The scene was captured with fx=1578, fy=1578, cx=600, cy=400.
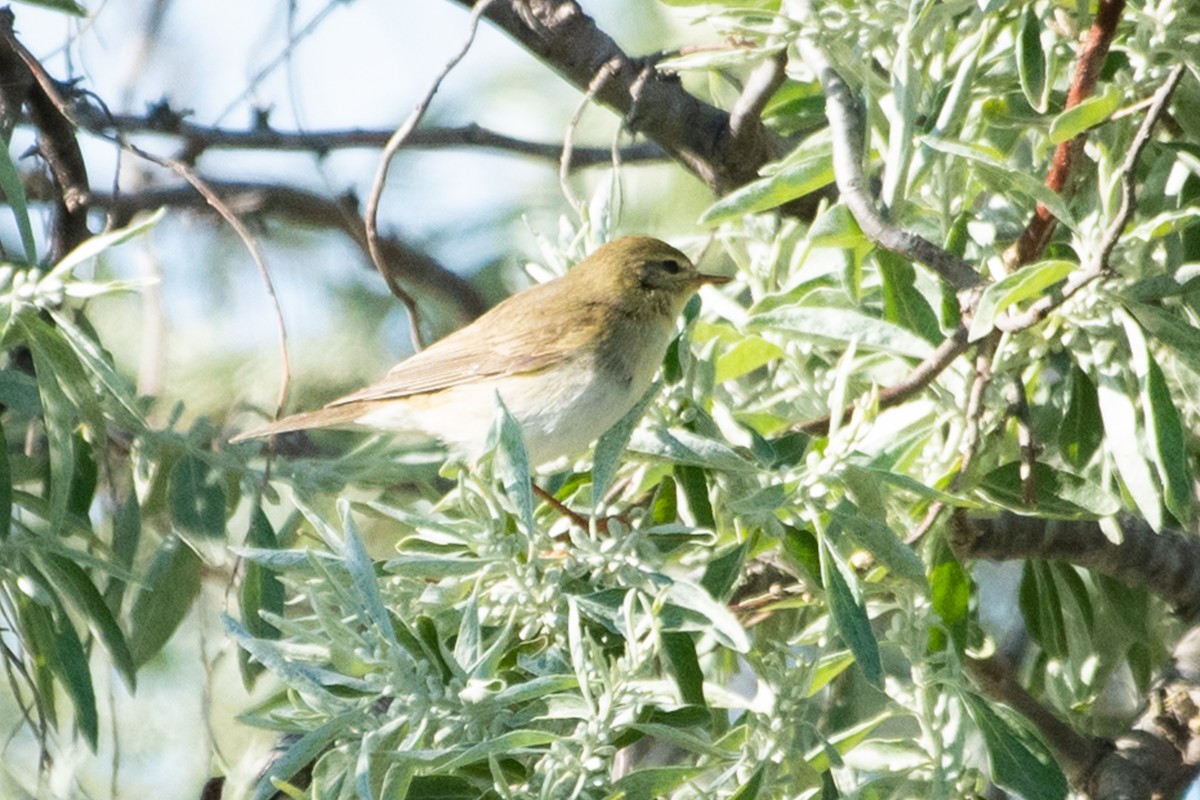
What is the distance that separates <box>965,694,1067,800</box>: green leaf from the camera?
2.11 meters

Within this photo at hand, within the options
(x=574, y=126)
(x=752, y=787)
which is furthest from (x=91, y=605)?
(x=574, y=126)

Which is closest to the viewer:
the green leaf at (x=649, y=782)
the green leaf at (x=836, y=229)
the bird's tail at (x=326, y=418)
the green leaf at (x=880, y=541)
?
the green leaf at (x=649, y=782)

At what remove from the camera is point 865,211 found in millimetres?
2115

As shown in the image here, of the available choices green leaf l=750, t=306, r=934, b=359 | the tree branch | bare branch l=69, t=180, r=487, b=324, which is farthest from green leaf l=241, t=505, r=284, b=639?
bare branch l=69, t=180, r=487, b=324

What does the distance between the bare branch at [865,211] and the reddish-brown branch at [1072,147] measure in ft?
0.68

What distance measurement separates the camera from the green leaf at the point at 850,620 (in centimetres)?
194

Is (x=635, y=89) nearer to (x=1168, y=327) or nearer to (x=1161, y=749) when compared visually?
(x=1168, y=327)

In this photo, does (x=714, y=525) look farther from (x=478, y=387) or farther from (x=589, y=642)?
(x=478, y=387)

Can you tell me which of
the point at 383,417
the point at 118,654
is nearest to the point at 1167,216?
the point at 118,654

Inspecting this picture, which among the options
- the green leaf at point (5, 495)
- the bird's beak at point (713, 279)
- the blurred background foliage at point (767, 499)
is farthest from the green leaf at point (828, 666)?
the bird's beak at point (713, 279)

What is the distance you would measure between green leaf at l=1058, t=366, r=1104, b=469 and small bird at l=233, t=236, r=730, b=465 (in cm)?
93

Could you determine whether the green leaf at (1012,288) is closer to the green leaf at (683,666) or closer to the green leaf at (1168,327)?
the green leaf at (1168,327)

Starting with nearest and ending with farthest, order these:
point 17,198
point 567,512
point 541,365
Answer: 1. point 17,198
2. point 567,512
3. point 541,365

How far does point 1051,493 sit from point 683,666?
58 cm
